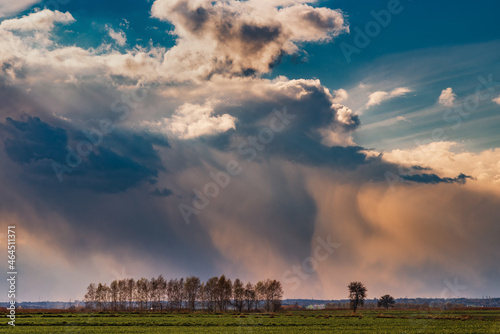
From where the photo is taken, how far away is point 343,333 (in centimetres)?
Answer: 6512

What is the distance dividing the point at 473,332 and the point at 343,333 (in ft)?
65.9

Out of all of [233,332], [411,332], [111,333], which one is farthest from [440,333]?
[111,333]

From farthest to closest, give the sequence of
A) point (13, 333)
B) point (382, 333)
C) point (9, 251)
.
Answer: point (382, 333) → point (13, 333) → point (9, 251)

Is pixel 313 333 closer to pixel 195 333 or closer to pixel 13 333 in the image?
pixel 195 333

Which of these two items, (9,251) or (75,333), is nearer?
(9,251)

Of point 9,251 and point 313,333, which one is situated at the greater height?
point 9,251

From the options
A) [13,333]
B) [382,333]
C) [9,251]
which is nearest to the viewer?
[9,251]

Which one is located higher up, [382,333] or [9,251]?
[9,251]

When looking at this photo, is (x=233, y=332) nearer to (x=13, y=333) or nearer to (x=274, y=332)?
(x=274, y=332)

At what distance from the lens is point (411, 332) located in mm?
64562

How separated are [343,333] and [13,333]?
165ft

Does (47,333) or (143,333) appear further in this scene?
(143,333)

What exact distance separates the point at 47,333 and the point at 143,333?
14.0 meters

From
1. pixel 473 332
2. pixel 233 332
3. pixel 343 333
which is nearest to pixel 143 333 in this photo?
pixel 233 332
